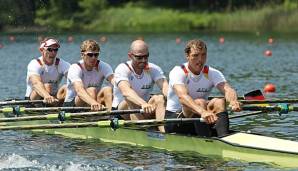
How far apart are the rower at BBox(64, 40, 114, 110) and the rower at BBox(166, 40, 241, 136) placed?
1902 millimetres

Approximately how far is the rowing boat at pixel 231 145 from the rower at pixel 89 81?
1.26 metres

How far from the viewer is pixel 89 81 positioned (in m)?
14.2

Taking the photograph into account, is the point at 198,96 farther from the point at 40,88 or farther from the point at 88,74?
the point at 40,88

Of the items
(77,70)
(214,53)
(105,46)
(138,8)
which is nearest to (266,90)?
(77,70)

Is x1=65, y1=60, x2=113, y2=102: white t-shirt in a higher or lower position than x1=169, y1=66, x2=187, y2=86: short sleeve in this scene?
higher

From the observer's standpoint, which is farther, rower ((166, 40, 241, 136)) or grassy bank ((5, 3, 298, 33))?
grassy bank ((5, 3, 298, 33))

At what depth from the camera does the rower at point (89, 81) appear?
44.7ft

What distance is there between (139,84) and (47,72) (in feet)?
10.5

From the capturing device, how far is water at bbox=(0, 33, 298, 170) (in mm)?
11117

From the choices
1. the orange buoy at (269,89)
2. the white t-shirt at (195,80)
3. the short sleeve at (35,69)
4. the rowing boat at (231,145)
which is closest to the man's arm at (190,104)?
the white t-shirt at (195,80)

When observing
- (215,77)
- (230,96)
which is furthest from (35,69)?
(230,96)

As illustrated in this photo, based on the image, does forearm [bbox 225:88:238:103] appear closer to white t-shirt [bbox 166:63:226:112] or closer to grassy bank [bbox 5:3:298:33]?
white t-shirt [bbox 166:63:226:112]

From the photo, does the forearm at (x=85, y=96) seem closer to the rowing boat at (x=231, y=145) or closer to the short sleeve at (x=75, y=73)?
the short sleeve at (x=75, y=73)

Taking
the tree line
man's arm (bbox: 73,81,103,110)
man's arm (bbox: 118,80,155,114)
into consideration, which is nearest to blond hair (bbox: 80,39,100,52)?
man's arm (bbox: 73,81,103,110)
